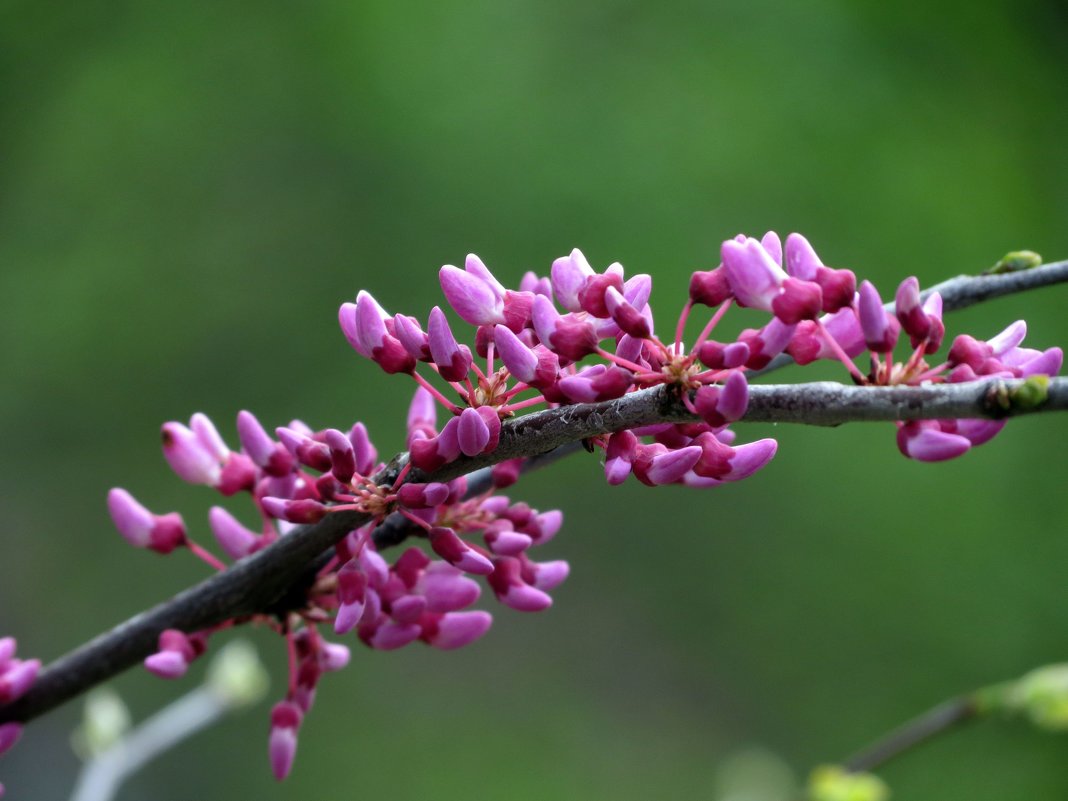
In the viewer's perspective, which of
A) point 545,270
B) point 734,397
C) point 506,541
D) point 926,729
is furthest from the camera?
point 545,270

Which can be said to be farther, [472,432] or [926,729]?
[926,729]

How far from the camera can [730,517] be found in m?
2.12

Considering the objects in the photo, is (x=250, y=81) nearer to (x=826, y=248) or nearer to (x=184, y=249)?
(x=184, y=249)

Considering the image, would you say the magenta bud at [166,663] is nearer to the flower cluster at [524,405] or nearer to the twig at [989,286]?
the flower cluster at [524,405]

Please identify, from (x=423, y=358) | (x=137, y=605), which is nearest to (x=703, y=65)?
(x=137, y=605)

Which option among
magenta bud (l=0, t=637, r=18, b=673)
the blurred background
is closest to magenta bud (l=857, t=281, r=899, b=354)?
magenta bud (l=0, t=637, r=18, b=673)

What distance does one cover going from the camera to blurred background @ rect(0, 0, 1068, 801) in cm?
202

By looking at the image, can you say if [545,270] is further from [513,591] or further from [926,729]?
[513,591]

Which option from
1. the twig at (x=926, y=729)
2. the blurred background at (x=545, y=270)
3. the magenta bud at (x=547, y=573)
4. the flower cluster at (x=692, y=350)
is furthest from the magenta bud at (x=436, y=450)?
the blurred background at (x=545, y=270)

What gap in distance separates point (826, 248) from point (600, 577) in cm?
91

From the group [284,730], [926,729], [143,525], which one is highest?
[143,525]

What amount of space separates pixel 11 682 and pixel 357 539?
0.21 metres

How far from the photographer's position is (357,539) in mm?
411

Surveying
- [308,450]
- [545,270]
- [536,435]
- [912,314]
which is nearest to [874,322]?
[912,314]
